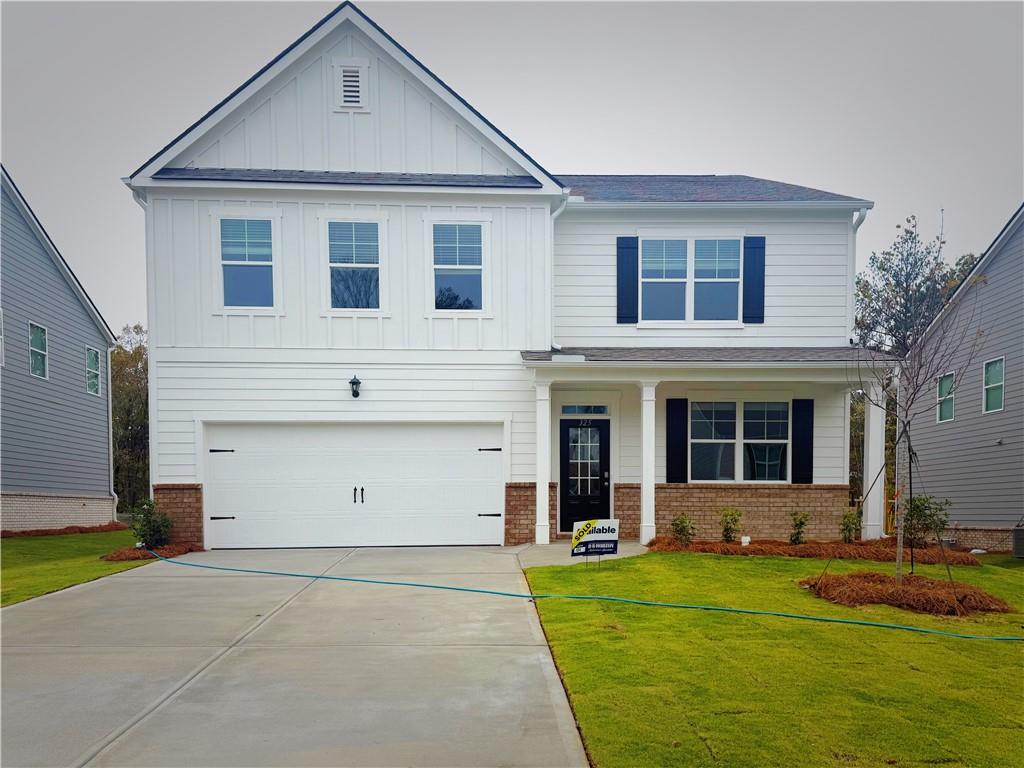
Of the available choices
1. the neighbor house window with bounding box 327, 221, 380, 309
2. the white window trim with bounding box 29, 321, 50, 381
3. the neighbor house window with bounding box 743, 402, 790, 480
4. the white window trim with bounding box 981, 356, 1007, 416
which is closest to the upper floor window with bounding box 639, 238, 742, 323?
the neighbor house window with bounding box 743, 402, 790, 480

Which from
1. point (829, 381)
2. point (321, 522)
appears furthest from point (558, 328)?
point (321, 522)

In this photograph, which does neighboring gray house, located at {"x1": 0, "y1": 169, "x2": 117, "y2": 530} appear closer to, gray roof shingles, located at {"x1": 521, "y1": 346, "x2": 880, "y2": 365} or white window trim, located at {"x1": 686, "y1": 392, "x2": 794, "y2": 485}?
gray roof shingles, located at {"x1": 521, "y1": 346, "x2": 880, "y2": 365}

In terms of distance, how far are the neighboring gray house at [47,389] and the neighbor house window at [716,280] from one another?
1461cm

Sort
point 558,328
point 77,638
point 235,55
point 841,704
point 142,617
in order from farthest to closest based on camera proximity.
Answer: point 235,55 → point 558,328 → point 142,617 → point 77,638 → point 841,704

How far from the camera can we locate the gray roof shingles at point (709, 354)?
10.8 metres

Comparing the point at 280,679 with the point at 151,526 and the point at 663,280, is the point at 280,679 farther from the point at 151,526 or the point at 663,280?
the point at 663,280

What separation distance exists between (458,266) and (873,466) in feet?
26.7

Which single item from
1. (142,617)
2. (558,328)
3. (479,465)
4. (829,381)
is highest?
(558,328)

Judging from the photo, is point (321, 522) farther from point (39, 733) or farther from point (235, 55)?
point (235, 55)

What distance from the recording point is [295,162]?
11.4 m

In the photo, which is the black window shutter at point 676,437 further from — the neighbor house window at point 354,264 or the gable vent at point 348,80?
the gable vent at point 348,80

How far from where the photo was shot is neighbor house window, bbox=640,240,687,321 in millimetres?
12297

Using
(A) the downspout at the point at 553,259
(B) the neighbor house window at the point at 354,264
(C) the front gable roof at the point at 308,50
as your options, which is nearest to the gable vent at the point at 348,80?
(C) the front gable roof at the point at 308,50

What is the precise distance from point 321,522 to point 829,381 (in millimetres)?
9345
